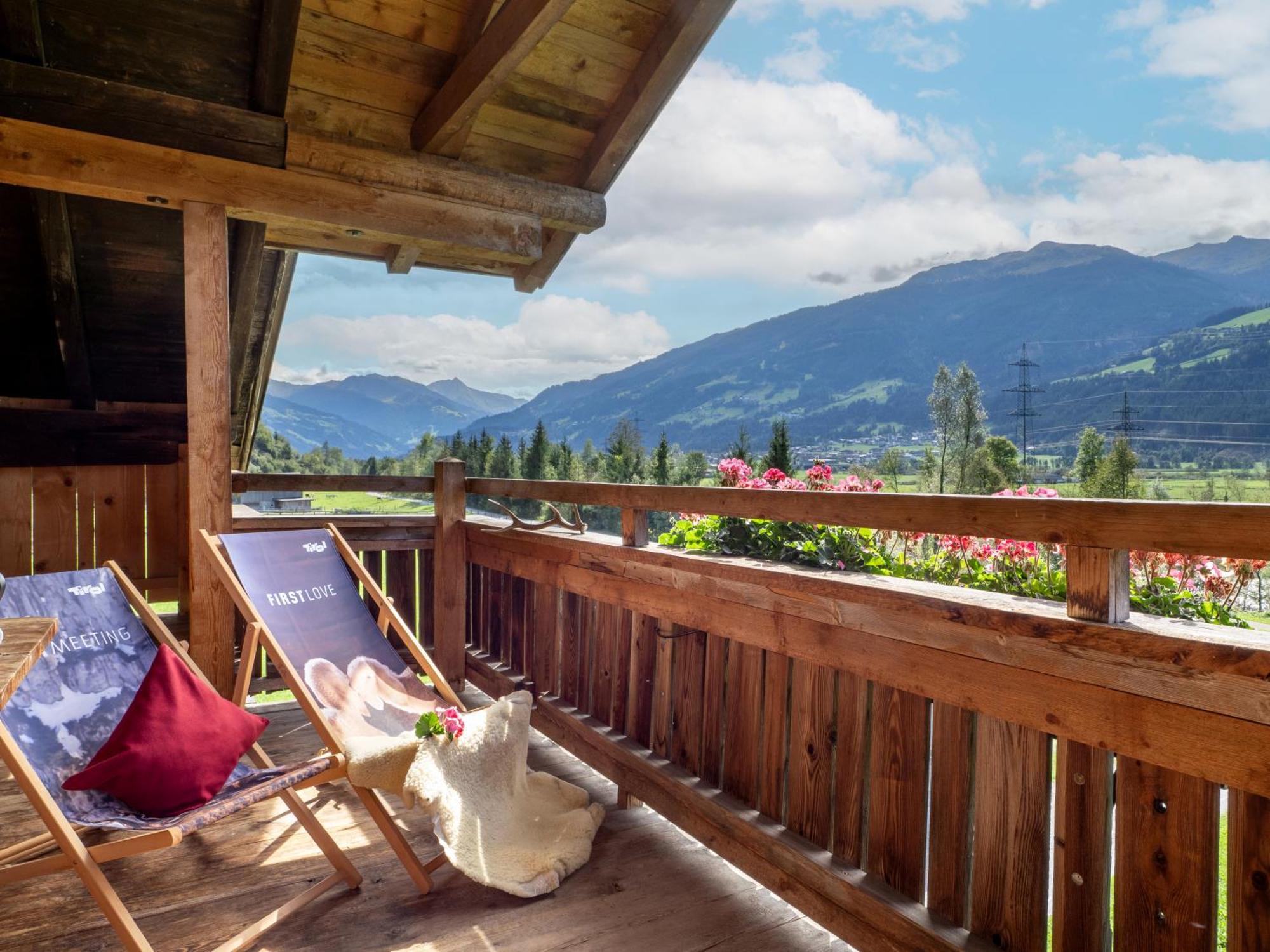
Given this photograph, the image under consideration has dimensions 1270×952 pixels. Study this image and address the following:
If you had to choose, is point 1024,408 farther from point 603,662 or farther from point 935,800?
point 935,800

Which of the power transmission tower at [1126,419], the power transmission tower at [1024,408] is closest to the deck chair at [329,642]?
the power transmission tower at [1126,419]

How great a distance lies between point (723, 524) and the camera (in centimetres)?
253

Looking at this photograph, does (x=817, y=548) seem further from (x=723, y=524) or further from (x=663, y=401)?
(x=663, y=401)

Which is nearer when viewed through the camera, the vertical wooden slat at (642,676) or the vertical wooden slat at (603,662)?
the vertical wooden slat at (642,676)

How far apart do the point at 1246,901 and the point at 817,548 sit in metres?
1.27

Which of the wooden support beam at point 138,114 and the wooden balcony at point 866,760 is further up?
the wooden support beam at point 138,114

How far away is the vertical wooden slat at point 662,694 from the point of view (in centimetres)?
238

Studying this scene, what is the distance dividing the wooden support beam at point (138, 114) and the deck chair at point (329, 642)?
1510 millimetres

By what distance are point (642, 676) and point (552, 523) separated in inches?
34.0

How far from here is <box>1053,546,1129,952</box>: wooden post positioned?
131 centimetres

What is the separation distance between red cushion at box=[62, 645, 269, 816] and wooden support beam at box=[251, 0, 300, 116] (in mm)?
2123

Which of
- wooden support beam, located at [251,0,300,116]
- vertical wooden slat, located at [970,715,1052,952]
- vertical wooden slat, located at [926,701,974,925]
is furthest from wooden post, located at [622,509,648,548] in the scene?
wooden support beam, located at [251,0,300,116]

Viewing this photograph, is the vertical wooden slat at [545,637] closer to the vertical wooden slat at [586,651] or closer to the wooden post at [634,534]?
the vertical wooden slat at [586,651]

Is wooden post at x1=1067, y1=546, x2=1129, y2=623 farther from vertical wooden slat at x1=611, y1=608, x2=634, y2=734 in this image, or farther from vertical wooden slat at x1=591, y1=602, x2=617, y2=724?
vertical wooden slat at x1=591, y1=602, x2=617, y2=724
